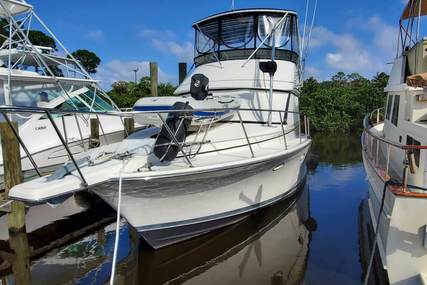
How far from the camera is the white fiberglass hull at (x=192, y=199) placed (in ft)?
16.5

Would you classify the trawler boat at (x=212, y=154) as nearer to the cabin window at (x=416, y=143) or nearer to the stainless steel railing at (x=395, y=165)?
the stainless steel railing at (x=395, y=165)

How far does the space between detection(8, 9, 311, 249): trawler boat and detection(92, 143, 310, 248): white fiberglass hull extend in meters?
0.02

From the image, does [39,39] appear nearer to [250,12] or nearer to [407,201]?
[250,12]

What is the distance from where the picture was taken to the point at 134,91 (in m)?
24.0

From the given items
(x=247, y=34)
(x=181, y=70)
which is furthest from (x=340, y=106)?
(x=247, y=34)

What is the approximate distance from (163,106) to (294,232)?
3394mm

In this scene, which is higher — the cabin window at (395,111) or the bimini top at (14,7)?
the bimini top at (14,7)

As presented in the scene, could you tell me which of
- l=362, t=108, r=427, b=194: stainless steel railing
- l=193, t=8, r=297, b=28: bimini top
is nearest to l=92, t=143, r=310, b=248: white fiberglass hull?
l=362, t=108, r=427, b=194: stainless steel railing

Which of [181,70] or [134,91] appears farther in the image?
[134,91]

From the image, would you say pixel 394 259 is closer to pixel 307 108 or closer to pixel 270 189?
pixel 270 189

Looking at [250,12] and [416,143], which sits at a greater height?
[250,12]

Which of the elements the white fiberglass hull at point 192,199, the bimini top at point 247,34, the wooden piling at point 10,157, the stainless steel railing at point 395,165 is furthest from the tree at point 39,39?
the stainless steel railing at point 395,165

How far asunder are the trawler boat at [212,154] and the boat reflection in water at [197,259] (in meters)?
0.29

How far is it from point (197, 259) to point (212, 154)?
168 centimetres
